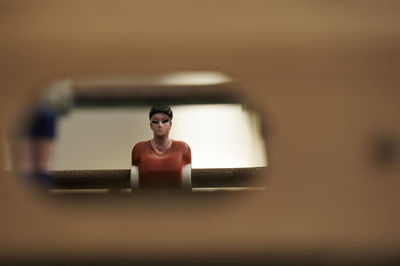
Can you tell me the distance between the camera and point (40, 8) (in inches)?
A: 10.5

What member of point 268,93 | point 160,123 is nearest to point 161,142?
point 160,123

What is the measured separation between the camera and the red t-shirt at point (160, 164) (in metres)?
0.53

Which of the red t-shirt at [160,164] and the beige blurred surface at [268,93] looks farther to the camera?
the red t-shirt at [160,164]

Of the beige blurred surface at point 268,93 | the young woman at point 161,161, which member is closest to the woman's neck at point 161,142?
the young woman at point 161,161

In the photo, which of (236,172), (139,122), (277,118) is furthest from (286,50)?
(139,122)

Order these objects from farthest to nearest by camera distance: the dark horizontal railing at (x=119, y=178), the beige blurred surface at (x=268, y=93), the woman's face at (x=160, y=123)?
the woman's face at (x=160, y=123)
the dark horizontal railing at (x=119, y=178)
the beige blurred surface at (x=268, y=93)

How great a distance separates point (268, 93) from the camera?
264 mm

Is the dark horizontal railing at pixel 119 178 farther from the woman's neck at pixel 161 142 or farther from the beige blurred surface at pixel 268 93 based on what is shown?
the beige blurred surface at pixel 268 93

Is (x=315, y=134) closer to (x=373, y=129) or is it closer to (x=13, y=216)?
(x=373, y=129)

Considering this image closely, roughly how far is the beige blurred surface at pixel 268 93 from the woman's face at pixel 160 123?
32 centimetres

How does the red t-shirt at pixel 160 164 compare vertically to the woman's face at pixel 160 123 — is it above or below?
below

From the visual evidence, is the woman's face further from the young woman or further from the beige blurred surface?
the beige blurred surface

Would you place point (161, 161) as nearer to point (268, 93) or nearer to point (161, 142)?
point (161, 142)

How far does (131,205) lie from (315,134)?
0.40 feet
